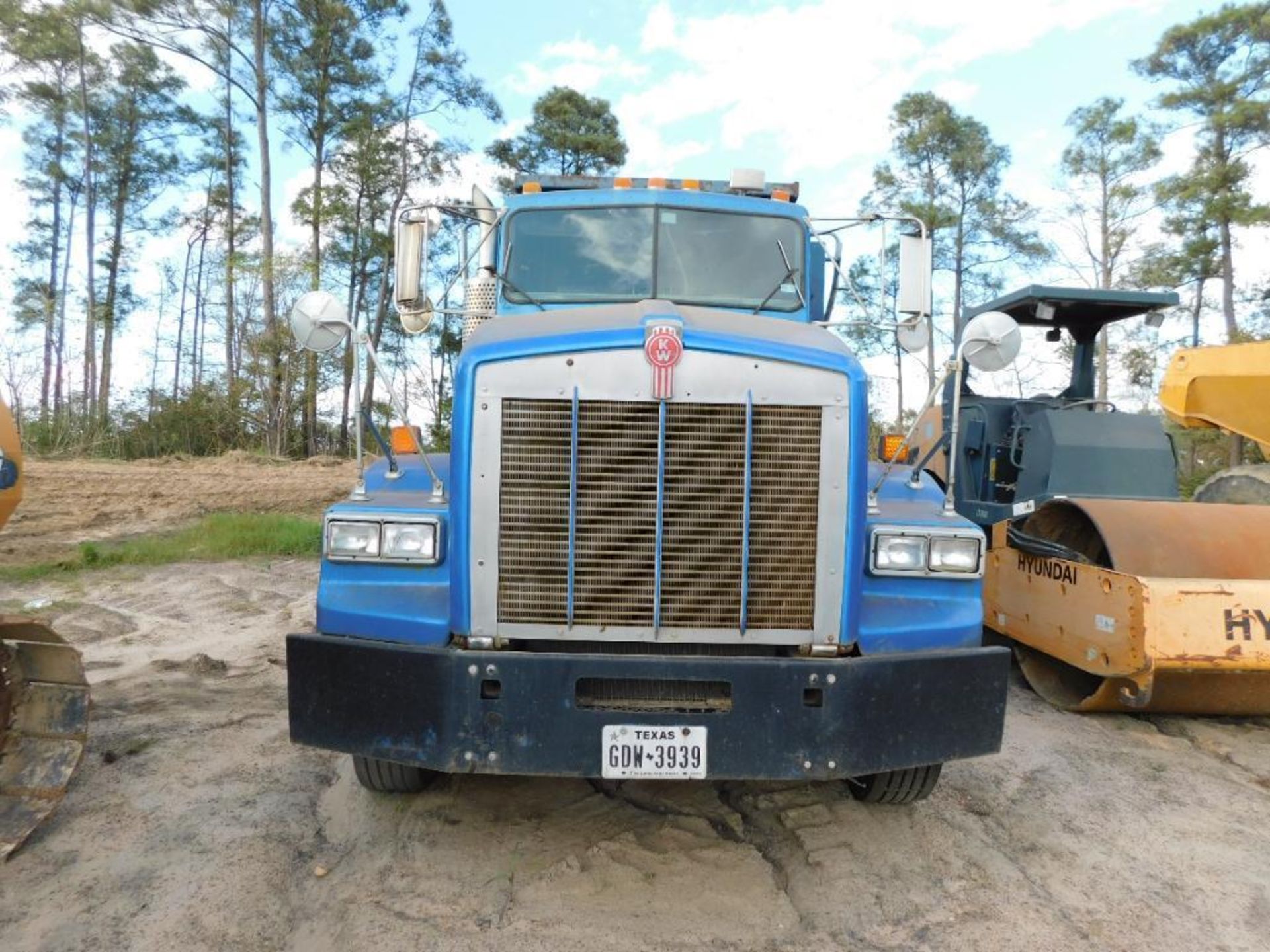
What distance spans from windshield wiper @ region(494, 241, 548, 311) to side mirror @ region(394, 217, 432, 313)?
1.24ft

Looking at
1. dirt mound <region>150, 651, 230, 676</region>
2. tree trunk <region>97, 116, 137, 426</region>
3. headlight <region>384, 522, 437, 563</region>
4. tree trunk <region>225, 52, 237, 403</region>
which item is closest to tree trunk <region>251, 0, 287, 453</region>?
tree trunk <region>225, 52, 237, 403</region>

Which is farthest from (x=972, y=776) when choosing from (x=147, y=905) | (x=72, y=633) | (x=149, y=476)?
(x=149, y=476)

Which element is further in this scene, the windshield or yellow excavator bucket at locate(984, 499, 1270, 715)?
the windshield

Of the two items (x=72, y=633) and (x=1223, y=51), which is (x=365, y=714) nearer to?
(x=72, y=633)

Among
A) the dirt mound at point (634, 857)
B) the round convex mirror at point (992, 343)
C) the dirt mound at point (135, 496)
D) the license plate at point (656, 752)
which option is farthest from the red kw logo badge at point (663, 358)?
the dirt mound at point (135, 496)

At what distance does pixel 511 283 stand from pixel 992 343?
226cm

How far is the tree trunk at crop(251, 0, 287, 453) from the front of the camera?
22.1 metres

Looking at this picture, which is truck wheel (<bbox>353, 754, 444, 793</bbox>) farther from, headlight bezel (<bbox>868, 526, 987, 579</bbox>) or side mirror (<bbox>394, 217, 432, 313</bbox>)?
side mirror (<bbox>394, 217, 432, 313</bbox>)

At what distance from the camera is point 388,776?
3480 mm

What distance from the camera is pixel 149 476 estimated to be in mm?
15234

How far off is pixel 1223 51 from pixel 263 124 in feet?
84.1

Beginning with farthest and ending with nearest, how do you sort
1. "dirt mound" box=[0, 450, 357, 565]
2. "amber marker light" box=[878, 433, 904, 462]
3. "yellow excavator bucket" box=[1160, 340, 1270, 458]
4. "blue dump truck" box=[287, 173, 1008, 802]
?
1. "dirt mound" box=[0, 450, 357, 565]
2. "yellow excavator bucket" box=[1160, 340, 1270, 458]
3. "amber marker light" box=[878, 433, 904, 462]
4. "blue dump truck" box=[287, 173, 1008, 802]

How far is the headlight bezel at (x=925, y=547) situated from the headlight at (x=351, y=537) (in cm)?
172

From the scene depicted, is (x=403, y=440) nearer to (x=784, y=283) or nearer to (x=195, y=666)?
(x=784, y=283)
